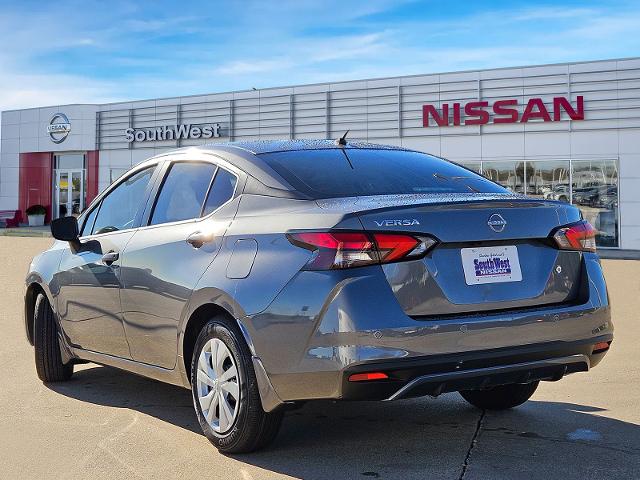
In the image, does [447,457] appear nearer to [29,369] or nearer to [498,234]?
[498,234]

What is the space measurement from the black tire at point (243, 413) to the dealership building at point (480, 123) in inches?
663

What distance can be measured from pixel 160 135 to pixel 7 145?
35.1 feet

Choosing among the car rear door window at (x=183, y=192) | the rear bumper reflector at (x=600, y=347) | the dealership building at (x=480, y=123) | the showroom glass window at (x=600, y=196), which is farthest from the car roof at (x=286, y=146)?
the showroom glass window at (x=600, y=196)

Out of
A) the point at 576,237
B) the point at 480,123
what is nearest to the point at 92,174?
the point at 480,123

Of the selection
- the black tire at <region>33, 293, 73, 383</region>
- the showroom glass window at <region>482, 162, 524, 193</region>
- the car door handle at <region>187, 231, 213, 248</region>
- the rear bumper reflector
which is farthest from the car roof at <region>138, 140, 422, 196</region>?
the showroom glass window at <region>482, 162, 524, 193</region>

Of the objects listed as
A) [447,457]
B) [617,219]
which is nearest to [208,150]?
[447,457]

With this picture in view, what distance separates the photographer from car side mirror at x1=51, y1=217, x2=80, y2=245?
564 cm

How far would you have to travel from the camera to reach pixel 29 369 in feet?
22.0

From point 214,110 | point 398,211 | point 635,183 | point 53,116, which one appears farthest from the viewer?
point 53,116

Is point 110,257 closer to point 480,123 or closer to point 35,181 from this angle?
point 480,123

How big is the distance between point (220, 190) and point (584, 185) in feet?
72.6

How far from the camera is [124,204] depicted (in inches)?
215

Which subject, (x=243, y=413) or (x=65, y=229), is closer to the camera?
(x=243, y=413)

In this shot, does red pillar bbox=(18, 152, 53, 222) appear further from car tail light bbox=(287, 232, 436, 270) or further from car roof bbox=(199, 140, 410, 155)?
car tail light bbox=(287, 232, 436, 270)
